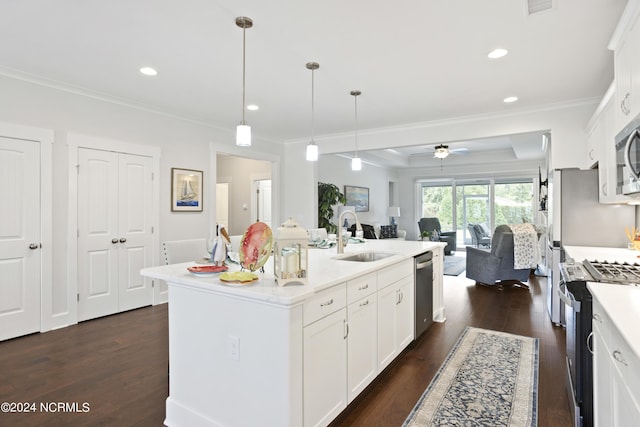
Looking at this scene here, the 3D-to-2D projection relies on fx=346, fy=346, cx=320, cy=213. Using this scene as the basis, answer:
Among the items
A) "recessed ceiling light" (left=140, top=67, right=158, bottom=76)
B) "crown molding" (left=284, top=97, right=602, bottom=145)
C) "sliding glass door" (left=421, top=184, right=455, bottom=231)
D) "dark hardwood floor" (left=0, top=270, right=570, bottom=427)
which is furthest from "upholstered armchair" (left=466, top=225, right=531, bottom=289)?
"recessed ceiling light" (left=140, top=67, right=158, bottom=76)

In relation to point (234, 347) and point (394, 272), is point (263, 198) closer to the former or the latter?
point (394, 272)

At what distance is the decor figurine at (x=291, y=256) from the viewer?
1722 mm

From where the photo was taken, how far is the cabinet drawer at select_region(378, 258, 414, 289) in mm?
2518

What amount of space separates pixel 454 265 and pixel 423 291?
4768 millimetres

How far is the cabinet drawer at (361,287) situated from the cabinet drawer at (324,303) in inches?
2.5

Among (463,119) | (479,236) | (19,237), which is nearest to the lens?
(19,237)

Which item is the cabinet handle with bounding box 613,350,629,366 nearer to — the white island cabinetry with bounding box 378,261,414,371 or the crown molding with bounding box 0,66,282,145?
the white island cabinetry with bounding box 378,261,414,371

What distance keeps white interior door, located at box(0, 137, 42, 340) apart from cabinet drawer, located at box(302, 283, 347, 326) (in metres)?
3.36

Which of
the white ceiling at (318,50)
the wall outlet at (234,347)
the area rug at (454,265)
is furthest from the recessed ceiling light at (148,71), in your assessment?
the area rug at (454,265)

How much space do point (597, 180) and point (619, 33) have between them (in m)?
1.65

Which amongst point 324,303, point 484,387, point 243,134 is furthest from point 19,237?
point 484,387

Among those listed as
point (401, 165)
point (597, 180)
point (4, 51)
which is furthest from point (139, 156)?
point (401, 165)

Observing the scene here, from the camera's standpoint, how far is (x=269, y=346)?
5.34 ft

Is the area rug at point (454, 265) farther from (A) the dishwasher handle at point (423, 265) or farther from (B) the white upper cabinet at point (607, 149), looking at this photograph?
(B) the white upper cabinet at point (607, 149)
